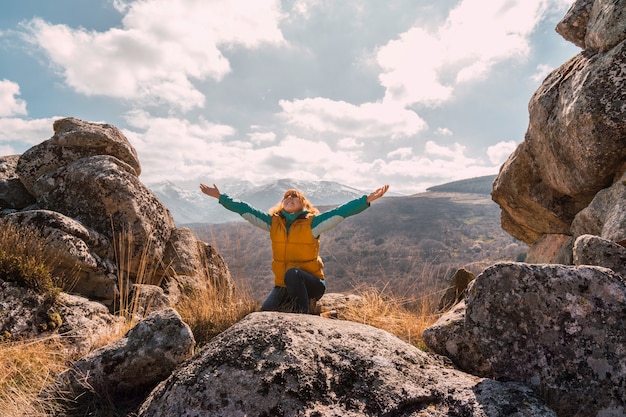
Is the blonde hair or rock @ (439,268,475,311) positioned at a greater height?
the blonde hair

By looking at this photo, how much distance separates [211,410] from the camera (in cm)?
279

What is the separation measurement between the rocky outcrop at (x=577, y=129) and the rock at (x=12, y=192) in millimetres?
12635

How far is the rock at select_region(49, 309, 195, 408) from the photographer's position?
3668mm

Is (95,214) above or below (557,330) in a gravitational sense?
above

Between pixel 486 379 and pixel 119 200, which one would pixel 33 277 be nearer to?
pixel 119 200

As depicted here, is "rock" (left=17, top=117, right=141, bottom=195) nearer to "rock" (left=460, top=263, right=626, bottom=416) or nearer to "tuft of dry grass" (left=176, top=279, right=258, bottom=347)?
"tuft of dry grass" (left=176, top=279, right=258, bottom=347)

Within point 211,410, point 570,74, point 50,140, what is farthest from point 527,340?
point 50,140

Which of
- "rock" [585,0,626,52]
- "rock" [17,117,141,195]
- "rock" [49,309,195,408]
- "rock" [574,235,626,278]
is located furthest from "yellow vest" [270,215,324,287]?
"rock" [585,0,626,52]

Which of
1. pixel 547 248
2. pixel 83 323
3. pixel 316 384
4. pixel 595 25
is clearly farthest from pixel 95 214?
pixel 547 248

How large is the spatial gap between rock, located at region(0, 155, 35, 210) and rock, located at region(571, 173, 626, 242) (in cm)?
1244

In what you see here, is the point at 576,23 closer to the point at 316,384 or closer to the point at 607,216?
the point at 607,216

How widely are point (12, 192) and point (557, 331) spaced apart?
39.1 feet

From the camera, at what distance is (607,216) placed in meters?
5.98

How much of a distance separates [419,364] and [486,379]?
58 centimetres
